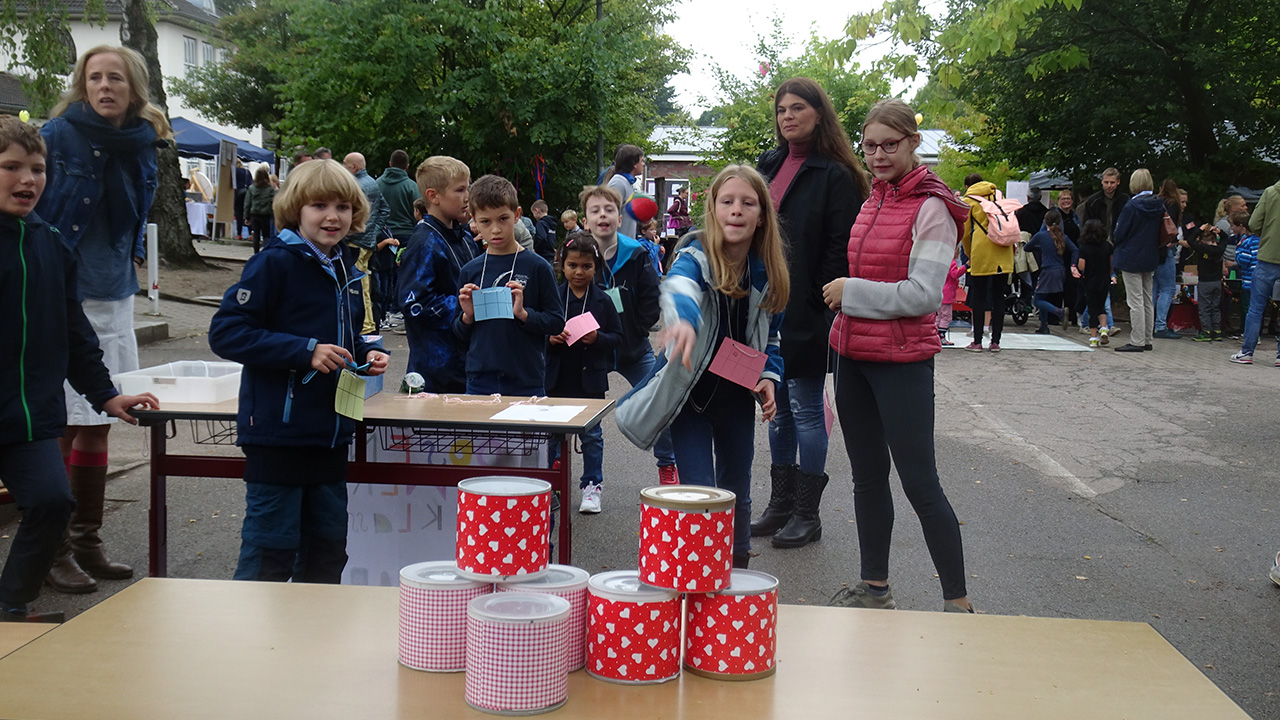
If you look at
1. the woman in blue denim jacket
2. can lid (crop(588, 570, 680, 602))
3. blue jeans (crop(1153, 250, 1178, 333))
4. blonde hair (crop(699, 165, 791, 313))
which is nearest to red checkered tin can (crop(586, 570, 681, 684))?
can lid (crop(588, 570, 680, 602))

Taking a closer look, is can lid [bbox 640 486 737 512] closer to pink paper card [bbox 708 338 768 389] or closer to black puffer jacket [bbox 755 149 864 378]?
pink paper card [bbox 708 338 768 389]

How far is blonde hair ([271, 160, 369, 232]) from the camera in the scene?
3.79m

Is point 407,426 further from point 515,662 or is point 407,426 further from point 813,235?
point 515,662

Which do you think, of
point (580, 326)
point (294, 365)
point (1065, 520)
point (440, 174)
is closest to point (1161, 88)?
point (1065, 520)

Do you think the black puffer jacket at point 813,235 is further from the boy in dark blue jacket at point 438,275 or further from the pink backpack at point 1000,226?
the pink backpack at point 1000,226

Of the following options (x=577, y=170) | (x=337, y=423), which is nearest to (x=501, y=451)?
(x=337, y=423)

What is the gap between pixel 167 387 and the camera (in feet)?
13.9

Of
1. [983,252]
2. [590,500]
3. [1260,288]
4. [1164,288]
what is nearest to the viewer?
[590,500]

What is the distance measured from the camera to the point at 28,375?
358 cm

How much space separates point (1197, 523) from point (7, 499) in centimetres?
663

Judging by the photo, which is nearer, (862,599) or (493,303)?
(862,599)

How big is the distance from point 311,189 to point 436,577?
2076 millimetres

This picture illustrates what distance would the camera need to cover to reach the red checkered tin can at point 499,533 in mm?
2137

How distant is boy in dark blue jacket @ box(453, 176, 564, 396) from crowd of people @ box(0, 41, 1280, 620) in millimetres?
11
